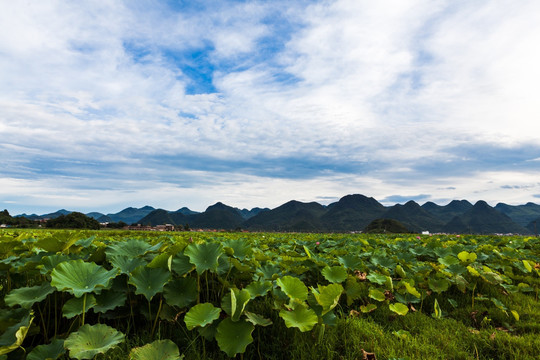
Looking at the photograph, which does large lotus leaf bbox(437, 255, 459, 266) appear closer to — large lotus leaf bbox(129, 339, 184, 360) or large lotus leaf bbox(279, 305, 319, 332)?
large lotus leaf bbox(279, 305, 319, 332)

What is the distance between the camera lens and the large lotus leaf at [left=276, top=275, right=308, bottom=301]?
2402mm

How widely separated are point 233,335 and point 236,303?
0.23m

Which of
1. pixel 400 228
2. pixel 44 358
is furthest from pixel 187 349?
pixel 400 228

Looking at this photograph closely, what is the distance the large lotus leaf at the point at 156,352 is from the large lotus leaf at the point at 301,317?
0.80 m

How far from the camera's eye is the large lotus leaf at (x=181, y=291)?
2.46 metres

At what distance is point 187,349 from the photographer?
2.32 m

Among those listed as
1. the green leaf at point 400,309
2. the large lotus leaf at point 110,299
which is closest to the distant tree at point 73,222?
the large lotus leaf at point 110,299

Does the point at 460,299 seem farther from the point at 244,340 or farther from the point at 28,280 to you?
the point at 28,280

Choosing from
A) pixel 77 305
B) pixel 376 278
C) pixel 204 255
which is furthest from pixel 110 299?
pixel 376 278

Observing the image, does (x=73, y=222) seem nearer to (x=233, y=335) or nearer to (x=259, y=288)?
(x=259, y=288)

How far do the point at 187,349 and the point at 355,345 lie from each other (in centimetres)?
144

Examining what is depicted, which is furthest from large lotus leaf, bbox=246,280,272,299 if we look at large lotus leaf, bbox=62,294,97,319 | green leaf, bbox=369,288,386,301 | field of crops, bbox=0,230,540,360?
green leaf, bbox=369,288,386,301

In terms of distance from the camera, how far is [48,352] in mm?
1981

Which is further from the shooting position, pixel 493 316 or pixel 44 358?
pixel 493 316
